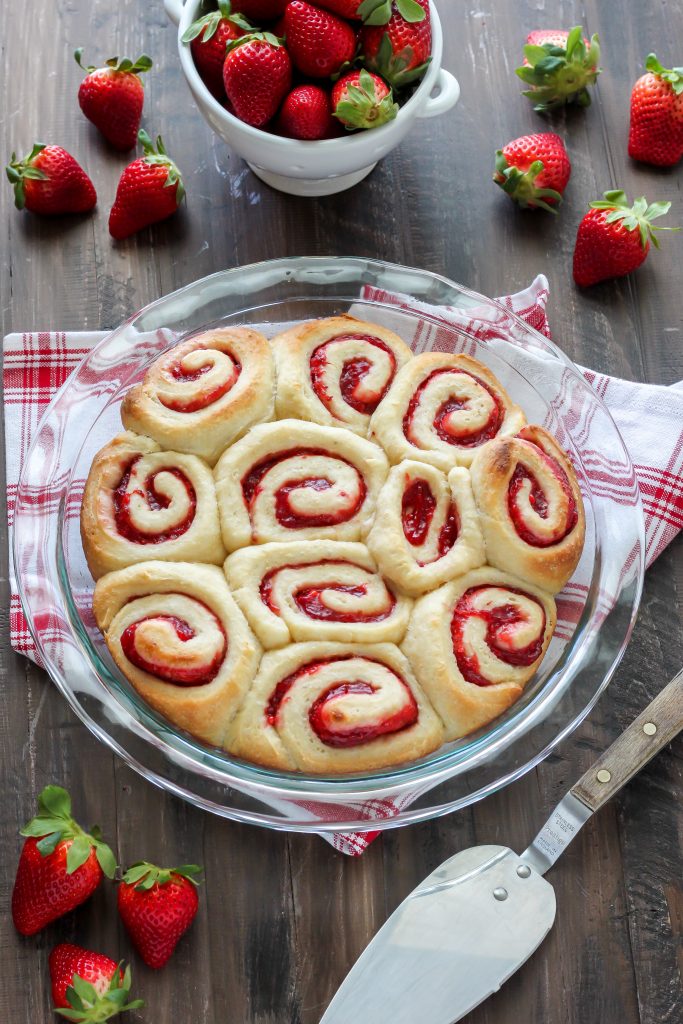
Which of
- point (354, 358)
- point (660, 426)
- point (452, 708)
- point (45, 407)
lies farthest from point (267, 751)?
point (660, 426)

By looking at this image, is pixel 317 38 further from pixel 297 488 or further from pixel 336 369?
pixel 297 488

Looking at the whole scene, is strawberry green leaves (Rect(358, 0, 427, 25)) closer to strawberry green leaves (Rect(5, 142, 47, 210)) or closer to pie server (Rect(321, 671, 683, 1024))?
strawberry green leaves (Rect(5, 142, 47, 210))

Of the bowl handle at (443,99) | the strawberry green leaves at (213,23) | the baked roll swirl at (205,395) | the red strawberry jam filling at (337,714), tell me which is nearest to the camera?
the red strawberry jam filling at (337,714)

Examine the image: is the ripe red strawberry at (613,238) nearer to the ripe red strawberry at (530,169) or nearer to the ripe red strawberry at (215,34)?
the ripe red strawberry at (530,169)

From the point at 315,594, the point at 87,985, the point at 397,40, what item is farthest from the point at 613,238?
the point at 87,985

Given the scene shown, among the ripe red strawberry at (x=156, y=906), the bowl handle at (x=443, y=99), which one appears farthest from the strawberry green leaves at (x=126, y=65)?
the ripe red strawberry at (x=156, y=906)

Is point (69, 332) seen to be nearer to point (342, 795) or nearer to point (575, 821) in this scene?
point (342, 795)
